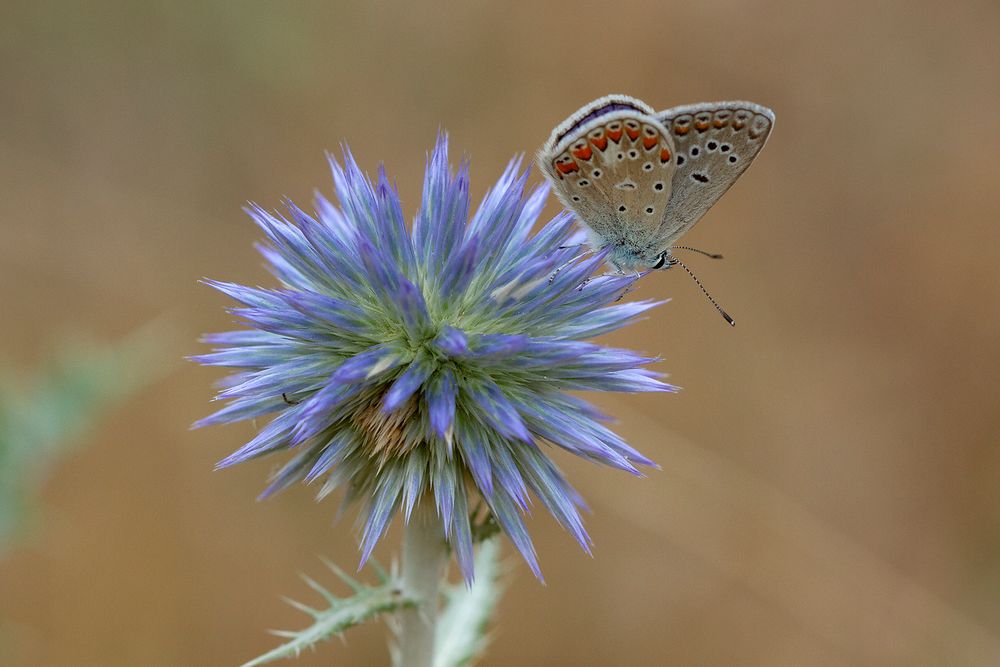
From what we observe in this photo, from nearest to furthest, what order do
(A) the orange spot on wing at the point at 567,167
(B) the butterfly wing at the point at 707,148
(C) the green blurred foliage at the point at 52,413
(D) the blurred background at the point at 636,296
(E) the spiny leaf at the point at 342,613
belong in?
(E) the spiny leaf at the point at 342,613 < (B) the butterfly wing at the point at 707,148 < (A) the orange spot on wing at the point at 567,167 < (C) the green blurred foliage at the point at 52,413 < (D) the blurred background at the point at 636,296

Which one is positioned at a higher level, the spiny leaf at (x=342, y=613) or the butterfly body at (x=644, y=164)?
the butterfly body at (x=644, y=164)

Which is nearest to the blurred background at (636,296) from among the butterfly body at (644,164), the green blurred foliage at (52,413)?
the green blurred foliage at (52,413)

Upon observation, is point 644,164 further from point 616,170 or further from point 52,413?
point 52,413

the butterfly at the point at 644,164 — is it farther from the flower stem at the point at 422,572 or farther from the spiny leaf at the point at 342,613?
the spiny leaf at the point at 342,613

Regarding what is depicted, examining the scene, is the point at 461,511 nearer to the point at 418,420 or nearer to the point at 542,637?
the point at 418,420

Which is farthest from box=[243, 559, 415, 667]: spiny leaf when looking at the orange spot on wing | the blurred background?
the blurred background

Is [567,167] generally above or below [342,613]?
above

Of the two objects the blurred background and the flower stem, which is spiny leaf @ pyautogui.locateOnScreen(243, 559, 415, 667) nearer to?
the flower stem

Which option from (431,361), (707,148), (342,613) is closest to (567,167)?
(707,148)
